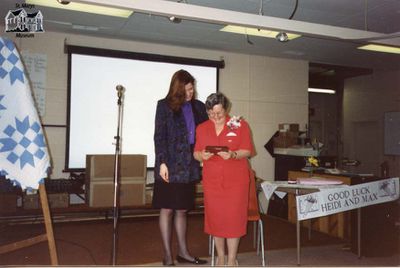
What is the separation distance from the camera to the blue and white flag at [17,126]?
2016 mm

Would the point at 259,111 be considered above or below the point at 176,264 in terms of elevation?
above

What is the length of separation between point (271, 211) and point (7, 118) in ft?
13.5

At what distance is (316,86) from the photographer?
942 cm

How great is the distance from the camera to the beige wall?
5.08 meters

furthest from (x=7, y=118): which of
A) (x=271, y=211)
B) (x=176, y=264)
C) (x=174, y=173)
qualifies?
(x=271, y=211)

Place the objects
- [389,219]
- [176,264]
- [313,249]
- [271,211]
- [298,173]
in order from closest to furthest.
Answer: [176,264], [389,219], [313,249], [298,173], [271,211]

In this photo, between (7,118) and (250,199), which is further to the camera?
(250,199)

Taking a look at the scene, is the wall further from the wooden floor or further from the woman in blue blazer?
the woman in blue blazer

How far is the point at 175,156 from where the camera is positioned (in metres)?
2.78

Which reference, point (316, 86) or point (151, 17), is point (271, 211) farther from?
point (316, 86)

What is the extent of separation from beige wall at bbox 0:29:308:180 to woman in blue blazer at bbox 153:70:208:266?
2.82 metres

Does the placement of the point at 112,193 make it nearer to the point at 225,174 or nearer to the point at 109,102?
the point at 109,102

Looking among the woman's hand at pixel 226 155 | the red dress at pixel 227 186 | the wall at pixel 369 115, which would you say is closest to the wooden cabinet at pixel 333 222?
the red dress at pixel 227 186

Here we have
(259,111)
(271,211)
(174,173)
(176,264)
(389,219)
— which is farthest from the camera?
(259,111)
